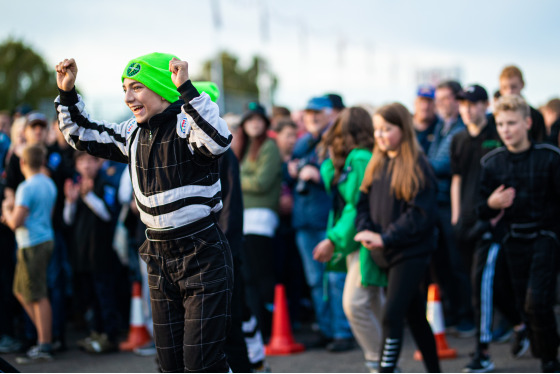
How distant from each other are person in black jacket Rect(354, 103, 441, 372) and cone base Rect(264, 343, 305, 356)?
2.06 m

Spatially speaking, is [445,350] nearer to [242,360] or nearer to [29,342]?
[242,360]

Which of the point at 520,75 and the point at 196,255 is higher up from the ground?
the point at 520,75

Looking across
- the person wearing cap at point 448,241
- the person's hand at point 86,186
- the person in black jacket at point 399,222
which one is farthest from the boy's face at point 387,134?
the person's hand at point 86,186

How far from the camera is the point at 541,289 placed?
5316 millimetres

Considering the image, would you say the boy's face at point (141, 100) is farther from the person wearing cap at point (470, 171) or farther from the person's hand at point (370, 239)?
the person wearing cap at point (470, 171)

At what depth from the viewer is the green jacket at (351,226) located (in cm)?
518

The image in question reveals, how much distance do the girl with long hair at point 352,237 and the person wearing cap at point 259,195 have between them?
1.33 metres

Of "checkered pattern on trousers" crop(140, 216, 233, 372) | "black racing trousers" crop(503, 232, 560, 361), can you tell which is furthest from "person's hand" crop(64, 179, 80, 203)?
"black racing trousers" crop(503, 232, 560, 361)

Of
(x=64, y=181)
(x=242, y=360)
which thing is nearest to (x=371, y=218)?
(x=242, y=360)

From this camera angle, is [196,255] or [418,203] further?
[418,203]

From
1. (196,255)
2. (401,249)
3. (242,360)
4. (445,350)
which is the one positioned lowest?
(445,350)

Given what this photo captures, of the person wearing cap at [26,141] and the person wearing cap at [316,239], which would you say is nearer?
the person wearing cap at [316,239]

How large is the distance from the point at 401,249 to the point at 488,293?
125 cm

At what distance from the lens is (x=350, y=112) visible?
5.87 metres
